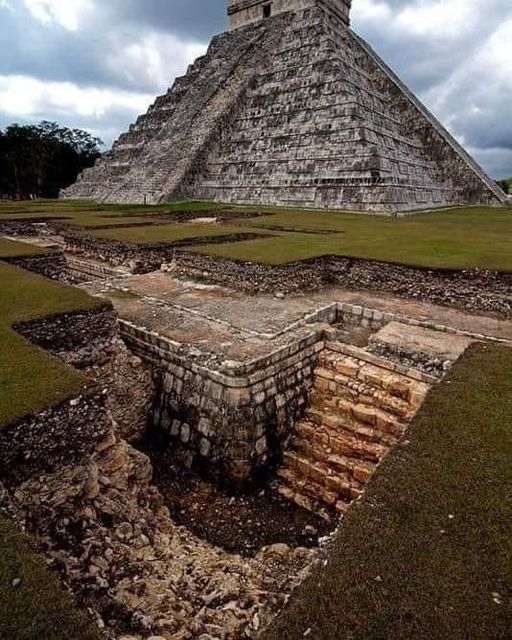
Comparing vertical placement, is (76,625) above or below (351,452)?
above

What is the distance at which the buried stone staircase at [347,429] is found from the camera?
523 cm

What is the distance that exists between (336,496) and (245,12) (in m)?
38.5

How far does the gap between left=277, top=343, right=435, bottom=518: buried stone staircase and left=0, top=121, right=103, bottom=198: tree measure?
50.0 metres

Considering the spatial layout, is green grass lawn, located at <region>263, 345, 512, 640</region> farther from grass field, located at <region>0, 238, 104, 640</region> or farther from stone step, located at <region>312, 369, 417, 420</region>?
stone step, located at <region>312, 369, 417, 420</region>

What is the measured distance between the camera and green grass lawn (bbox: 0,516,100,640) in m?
1.89

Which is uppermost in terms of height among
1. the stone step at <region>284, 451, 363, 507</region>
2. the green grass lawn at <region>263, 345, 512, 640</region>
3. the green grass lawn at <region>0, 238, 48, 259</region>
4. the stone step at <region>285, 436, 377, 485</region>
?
the green grass lawn at <region>0, 238, 48, 259</region>

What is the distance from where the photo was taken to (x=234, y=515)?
4.96 m

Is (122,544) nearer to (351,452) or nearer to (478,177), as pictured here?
(351,452)

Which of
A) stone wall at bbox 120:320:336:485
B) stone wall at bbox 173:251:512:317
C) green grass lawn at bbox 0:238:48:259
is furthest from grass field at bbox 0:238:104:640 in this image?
stone wall at bbox 173:251:512:317

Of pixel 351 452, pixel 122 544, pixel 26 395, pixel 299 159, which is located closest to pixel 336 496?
pixel 351 452

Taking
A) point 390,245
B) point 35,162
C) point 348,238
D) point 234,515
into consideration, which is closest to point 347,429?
point 234,515

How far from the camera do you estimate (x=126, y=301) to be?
317 inches

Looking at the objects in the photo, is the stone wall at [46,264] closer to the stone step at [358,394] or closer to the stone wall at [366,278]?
the stone wall at [366,278]

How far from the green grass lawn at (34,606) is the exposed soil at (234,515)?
2.63m
